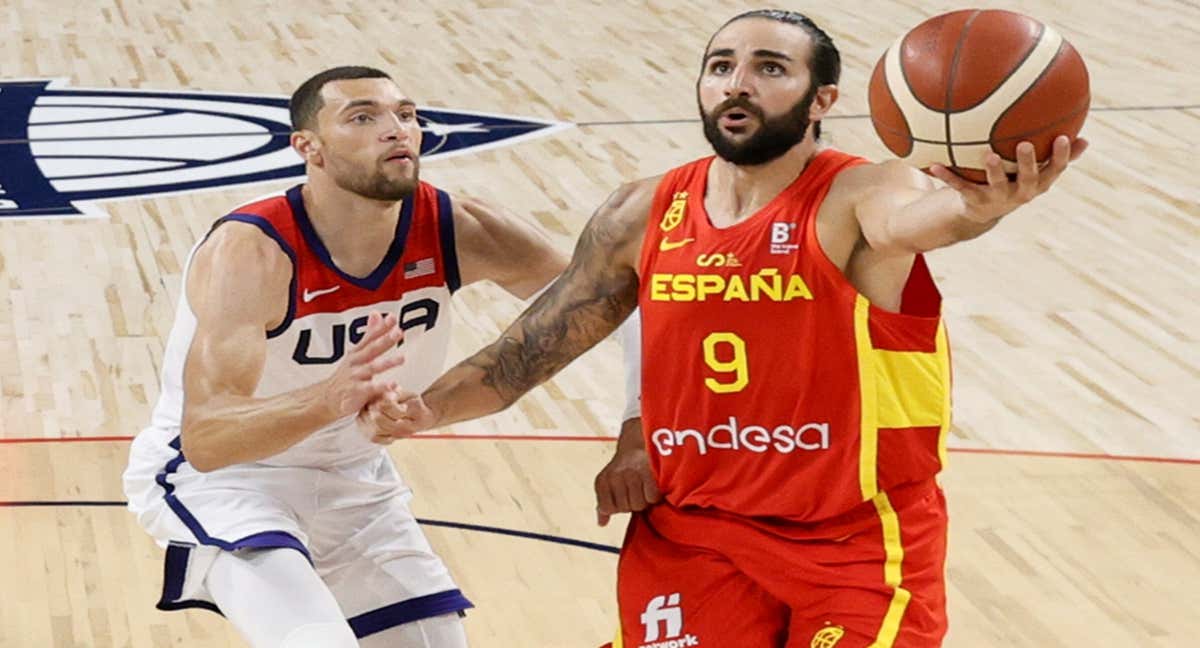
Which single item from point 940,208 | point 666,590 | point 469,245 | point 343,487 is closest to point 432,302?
point 469,245

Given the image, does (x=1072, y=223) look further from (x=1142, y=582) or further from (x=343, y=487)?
(x=343, y=487)

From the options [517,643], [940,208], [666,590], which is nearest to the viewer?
[940,208]

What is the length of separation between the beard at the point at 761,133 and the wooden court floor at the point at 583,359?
7.62ft

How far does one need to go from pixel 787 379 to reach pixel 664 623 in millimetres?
646

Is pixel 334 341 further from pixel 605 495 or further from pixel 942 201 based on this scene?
pixel 942 201

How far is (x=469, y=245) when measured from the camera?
5.70 metres

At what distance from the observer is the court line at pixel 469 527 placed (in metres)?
7.16

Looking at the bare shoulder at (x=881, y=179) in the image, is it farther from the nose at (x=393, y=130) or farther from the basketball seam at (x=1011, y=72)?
the nose at (x=393, y=130)

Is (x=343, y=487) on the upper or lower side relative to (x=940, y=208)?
lower


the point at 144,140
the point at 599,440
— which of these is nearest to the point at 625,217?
the point at 599,440

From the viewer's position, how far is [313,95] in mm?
5648

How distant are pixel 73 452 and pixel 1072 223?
541 centimetres

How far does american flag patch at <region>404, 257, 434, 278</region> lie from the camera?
219 inches

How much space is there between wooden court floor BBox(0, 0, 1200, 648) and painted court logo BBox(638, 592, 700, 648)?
1692mm
